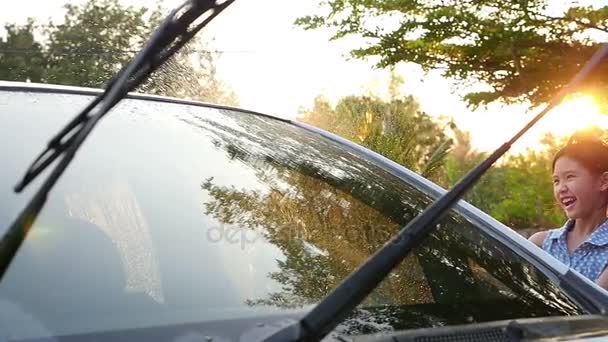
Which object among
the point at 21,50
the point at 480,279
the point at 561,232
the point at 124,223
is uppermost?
the point at 561,232

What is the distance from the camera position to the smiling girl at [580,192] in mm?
3844

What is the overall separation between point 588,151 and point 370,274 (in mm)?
2628

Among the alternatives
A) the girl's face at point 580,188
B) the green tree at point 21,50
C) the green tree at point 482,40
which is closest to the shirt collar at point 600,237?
the girl's face at point 580,188

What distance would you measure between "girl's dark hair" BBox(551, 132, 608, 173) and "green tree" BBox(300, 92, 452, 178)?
5.52 metres

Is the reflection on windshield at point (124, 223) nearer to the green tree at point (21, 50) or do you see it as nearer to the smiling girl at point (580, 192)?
the smiling girl at point (580, 192)

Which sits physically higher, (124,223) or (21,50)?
(124,223)

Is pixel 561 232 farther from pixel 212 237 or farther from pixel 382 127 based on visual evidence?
pixel 382 127

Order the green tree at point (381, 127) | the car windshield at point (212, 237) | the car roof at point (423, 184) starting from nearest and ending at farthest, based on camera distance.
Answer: the car windshield at point (212, 237) → the car roof at point (423, 184) → the green tree at point (381, 127)

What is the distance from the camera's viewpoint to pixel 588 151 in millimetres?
3889

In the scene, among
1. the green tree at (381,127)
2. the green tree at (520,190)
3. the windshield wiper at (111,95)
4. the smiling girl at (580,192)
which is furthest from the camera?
the green tree at (520,190)

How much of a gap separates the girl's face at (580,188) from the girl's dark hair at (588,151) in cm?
2

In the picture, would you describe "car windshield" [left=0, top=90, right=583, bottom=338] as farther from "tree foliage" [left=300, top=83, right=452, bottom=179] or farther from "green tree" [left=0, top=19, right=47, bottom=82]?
"green tree" [left=0, top=19, right=47, bottom=82]

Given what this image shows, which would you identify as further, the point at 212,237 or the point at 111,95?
the point at 212,237

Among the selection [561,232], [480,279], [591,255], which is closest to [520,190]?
[561,232]
